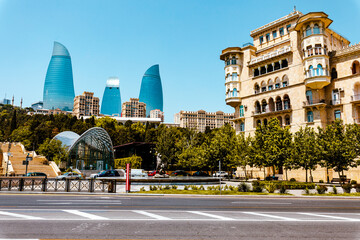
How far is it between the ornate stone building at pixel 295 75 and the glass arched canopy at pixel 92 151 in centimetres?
3214

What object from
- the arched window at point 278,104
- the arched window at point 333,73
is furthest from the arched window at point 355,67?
the arched window at point 278,104

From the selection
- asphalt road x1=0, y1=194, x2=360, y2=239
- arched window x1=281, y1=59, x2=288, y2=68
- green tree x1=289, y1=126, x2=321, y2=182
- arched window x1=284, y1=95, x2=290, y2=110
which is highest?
arched window x1=281, y1=59, x2=288, y2=68

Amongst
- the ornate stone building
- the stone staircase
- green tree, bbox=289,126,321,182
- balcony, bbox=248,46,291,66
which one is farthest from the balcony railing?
the stone staircase

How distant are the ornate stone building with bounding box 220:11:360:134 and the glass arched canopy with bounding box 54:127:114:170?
32144 mm

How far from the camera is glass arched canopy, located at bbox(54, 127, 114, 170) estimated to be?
2334 inches

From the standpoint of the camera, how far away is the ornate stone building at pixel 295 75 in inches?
1759

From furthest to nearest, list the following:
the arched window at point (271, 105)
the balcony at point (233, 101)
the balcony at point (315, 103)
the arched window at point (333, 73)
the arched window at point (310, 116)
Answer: the balcony at point (233, 101)
the arched window at point (271, 105)
the arched window at point (310, 116)
the arched window at point (333, 73)
the balcony at point (315, 103)

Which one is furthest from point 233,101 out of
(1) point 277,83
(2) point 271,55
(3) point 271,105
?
(2) point 271,55

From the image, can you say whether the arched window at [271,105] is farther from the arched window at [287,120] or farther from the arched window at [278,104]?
the arched window at [287,120]

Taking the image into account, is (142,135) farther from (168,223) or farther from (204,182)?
(168,223)

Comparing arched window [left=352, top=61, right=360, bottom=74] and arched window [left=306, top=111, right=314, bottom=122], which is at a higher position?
arched window [left=352, top=61, right=360, bottom=74]

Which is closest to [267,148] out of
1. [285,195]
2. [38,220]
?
[285,195]

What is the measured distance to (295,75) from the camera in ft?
164

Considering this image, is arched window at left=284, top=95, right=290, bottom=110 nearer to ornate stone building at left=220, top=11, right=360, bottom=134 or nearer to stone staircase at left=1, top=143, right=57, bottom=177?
ornate stone building at left=220, top=11, right=360, bottom=134
